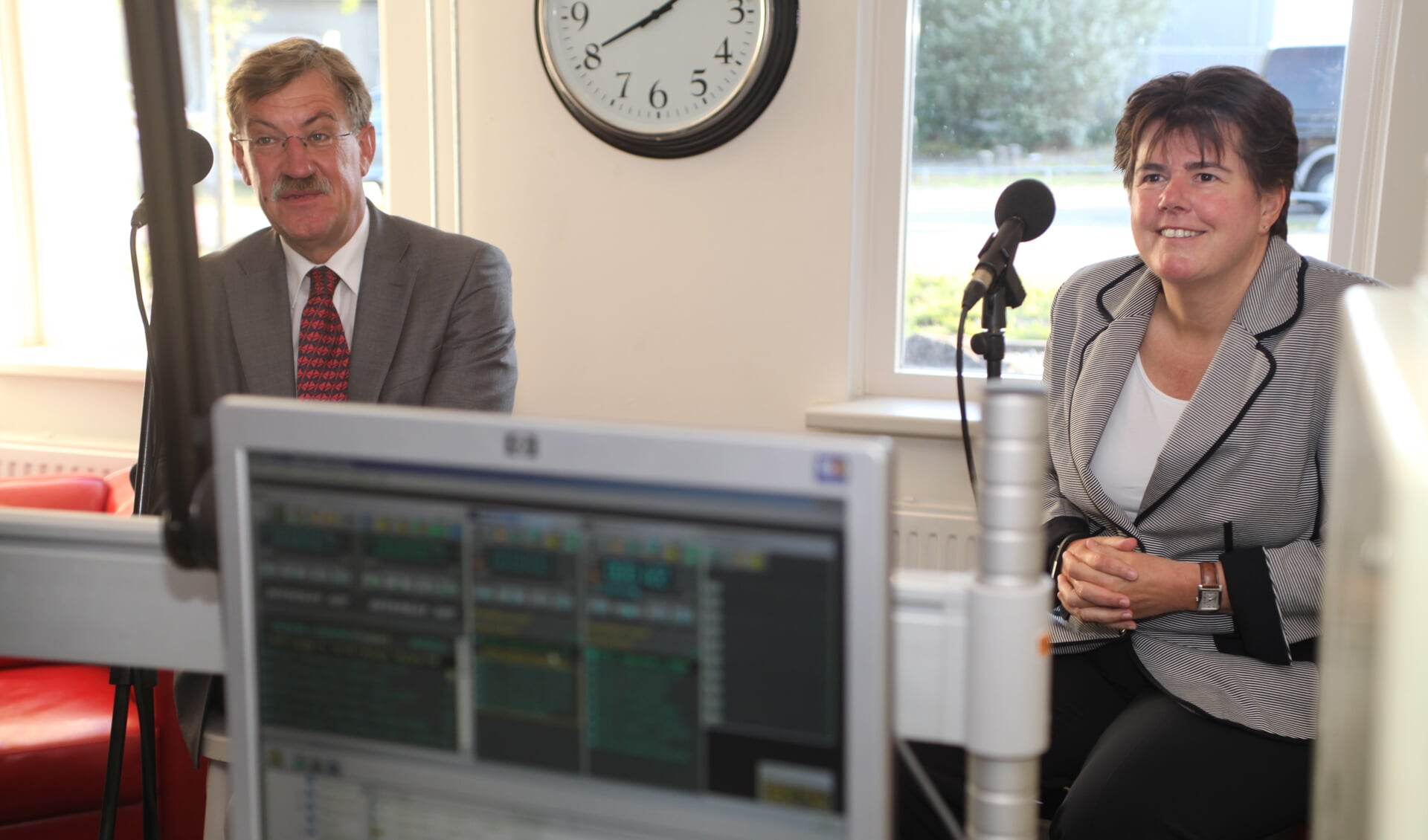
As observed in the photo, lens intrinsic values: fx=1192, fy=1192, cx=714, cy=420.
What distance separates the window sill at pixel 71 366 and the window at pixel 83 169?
14mm

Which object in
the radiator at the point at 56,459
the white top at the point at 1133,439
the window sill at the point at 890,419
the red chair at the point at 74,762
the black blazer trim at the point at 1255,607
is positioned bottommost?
the red chair at the point at 74,762

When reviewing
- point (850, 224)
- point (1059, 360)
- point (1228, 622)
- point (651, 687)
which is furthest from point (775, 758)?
point (850, 224)

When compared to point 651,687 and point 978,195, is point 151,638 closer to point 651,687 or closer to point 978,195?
point 651,687

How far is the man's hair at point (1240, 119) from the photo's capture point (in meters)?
1.80

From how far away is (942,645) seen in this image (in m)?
0.68

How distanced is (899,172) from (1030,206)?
112 centimetres

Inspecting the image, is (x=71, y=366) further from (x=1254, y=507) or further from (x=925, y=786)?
(x=925, y=786)

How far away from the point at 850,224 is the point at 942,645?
209cm

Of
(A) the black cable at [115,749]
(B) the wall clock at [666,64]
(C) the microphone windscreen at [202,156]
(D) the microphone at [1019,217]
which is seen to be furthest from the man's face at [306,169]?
(D) the microphone at [1019,217]

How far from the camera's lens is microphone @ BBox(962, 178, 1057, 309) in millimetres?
1607

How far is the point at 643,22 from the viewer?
2.76 meters

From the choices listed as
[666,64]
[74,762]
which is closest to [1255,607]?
[666,64]

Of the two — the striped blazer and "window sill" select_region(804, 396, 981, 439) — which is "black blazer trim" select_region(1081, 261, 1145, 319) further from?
"window sill" select_region(804, 396, 981, 439)

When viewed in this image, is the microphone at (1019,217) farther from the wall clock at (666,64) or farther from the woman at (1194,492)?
the wall clock at (666,64)
